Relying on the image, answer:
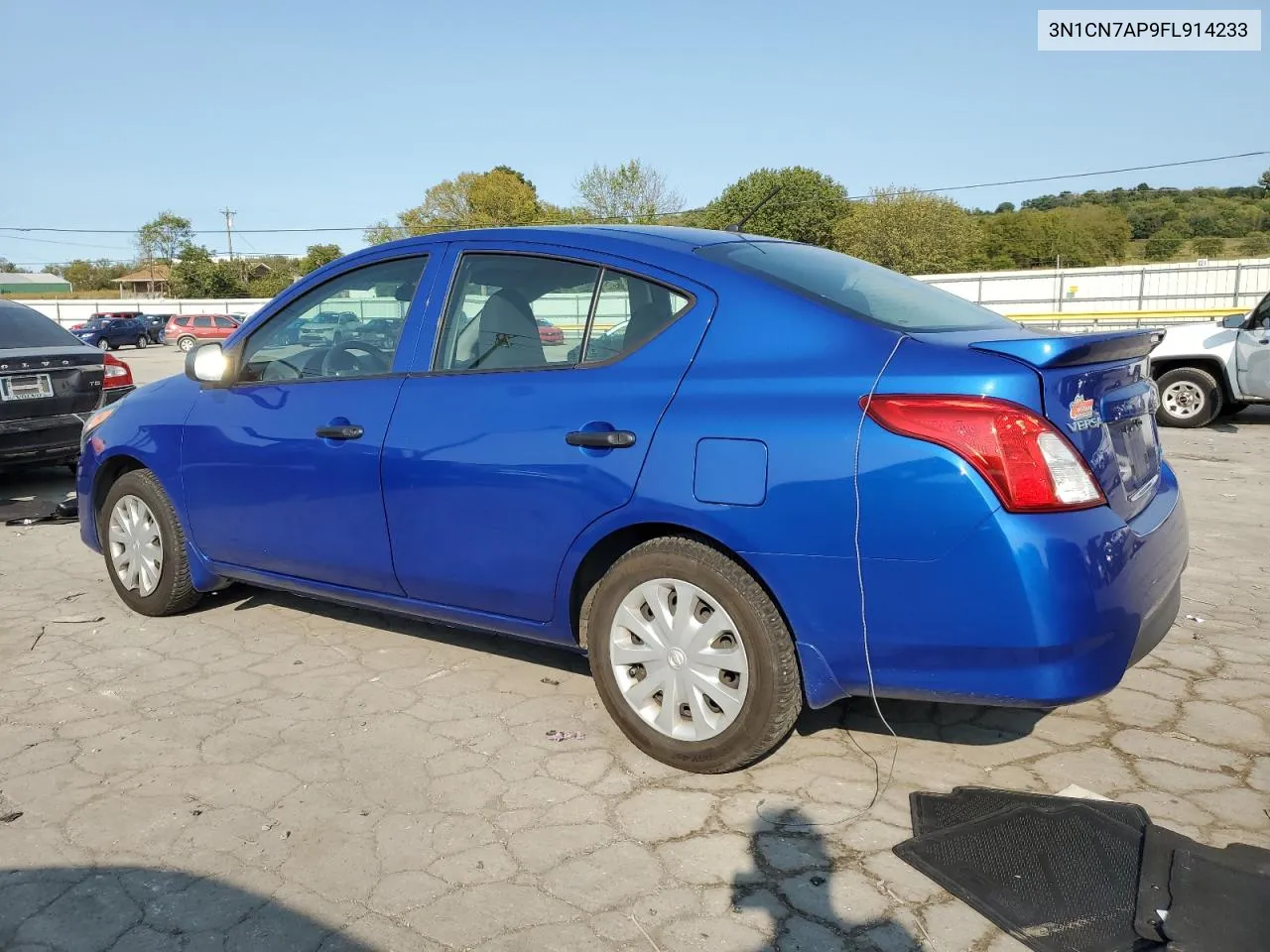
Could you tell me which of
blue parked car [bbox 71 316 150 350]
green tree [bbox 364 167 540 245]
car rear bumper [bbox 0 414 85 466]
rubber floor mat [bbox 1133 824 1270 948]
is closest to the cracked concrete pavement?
rubber floor mat [bbox 1133 824 1270 948]

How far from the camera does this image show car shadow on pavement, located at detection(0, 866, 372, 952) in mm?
2377

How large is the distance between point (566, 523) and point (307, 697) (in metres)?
1.41

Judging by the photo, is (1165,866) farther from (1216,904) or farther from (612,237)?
(612,237)

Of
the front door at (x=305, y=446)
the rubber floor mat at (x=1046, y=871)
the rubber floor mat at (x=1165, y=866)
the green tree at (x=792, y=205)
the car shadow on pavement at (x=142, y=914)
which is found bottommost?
the car shadow on pavement at (x=142, y=914)

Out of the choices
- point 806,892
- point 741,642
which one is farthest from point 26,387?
point 806,892

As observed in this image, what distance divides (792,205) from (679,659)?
231ft

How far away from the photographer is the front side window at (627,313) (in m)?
3.21

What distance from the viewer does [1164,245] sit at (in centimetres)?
5950

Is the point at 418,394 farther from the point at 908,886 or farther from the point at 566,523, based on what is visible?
the point at 908,886

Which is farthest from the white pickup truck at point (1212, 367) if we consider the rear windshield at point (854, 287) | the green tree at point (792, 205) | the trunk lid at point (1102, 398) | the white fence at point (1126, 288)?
the green tree at point (792, 205)

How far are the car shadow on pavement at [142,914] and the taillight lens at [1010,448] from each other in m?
1.87

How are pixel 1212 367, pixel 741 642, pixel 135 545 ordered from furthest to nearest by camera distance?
pixel 1212 367
pixel 135 545
pixel 741 642

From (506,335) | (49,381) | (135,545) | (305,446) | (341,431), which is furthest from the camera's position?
(49,381)

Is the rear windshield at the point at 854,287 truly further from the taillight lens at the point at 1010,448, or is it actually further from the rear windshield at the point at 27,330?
the rear windshield at the point at 27,330
